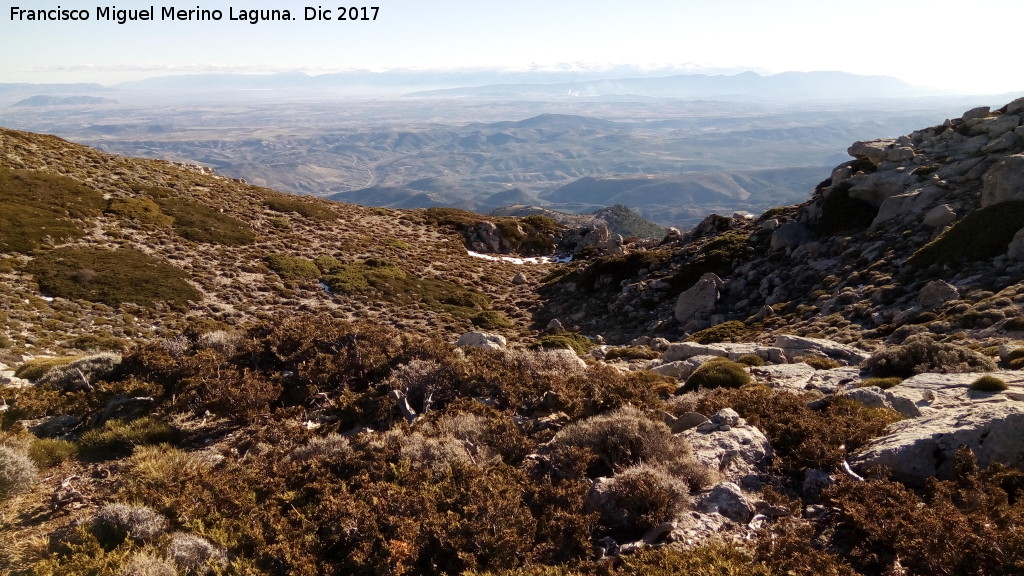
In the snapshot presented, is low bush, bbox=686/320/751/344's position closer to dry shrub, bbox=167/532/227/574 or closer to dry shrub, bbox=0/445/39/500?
dry shrub, bbox=167/532/227/574

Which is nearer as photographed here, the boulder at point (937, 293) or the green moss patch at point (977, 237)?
the boulder at point (937, 293)

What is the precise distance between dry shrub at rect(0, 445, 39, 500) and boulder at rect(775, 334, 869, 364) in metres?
21.0

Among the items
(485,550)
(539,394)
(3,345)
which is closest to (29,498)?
(485,550)

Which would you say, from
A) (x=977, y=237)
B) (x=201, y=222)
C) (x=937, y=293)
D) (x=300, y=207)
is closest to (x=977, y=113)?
(x=977, y=237)

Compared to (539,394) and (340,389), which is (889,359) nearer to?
(539,394)

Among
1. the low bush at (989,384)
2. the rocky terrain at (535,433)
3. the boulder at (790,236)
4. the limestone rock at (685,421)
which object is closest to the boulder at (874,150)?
the boulder at (790,236)

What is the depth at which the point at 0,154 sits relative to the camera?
133ft

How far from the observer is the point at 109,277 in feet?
91.6

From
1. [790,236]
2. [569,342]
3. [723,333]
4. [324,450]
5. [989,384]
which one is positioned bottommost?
[569,342]

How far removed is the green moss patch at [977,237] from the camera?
22203mm

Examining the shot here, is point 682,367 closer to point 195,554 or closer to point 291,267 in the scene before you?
point 195,554

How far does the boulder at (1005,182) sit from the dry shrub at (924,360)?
41.6 ft

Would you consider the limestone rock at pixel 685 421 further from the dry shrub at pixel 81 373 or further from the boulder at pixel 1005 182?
the boulder at pixel 1005 182

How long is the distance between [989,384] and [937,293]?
33.8 feet
